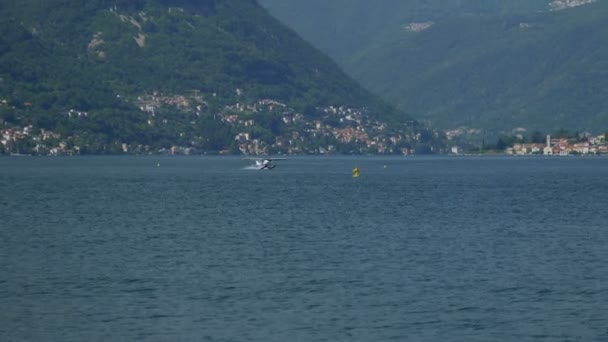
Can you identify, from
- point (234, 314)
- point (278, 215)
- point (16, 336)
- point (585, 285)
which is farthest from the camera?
point (278, 215)

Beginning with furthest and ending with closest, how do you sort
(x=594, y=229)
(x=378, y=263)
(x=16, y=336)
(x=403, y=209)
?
1. (x=403, y=209)
2. (x=594, y=229)
3. (x=378, y=263)
4. (x=16, y=336)

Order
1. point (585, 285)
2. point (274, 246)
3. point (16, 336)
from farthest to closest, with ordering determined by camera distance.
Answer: point (274, 246)
point (585, 285)
point (16, 336)

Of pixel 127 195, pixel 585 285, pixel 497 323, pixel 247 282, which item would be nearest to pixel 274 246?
pixel 247 282

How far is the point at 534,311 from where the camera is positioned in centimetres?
4784

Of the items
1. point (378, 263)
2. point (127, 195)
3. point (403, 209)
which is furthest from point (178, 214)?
point (378, 263)

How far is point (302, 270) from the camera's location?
57.4 meters

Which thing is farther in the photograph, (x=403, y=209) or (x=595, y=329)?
(x=403, y=209)

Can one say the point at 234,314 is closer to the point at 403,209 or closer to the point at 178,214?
the point at 178,214

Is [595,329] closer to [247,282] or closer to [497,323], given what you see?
[497,323]

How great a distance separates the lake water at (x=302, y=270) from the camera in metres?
45.2

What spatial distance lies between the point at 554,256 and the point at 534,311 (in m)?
15.2

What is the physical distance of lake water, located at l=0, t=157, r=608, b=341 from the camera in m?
45.2

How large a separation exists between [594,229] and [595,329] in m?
33.4

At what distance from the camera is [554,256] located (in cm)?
6269
